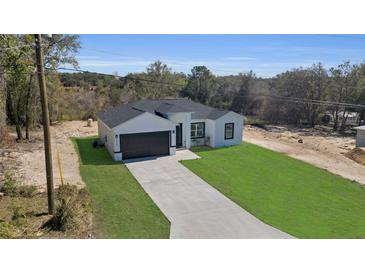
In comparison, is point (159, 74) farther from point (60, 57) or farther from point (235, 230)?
point (235, 230)

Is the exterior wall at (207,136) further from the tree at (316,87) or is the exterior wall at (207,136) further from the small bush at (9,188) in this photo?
the tree at (316,87)

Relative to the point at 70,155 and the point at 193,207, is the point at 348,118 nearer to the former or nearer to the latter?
the point at 193,207

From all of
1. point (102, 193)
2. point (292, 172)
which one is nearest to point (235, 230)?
point (102, 193)

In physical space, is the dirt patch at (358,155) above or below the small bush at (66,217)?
below

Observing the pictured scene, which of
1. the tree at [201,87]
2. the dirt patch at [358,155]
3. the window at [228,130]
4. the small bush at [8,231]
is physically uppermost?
the tree at [201,87]

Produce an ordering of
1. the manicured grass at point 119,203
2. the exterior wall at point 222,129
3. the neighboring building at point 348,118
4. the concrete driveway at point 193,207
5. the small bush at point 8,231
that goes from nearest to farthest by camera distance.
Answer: the small bush at point 8,231
the manicured grass at point 119,203
the concrete driveway at point 193,207
the exterior wall at point 222,129
the neighboring building at point 348,118

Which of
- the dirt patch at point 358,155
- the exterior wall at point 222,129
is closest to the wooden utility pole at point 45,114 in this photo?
the exterior wall at point 222,129

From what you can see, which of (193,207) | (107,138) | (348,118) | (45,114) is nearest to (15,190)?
(45,114)

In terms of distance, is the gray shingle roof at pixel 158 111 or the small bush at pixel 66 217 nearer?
the small bush at pixel 66 217
